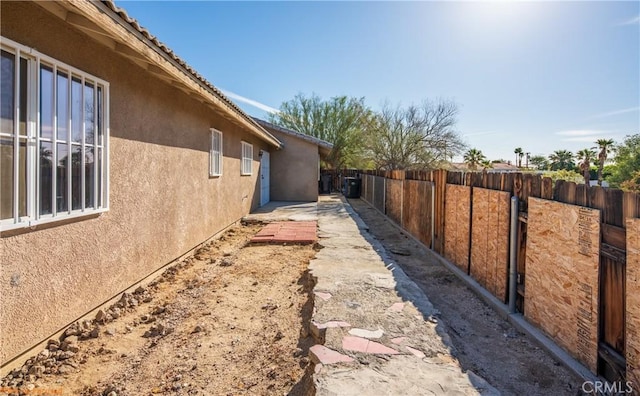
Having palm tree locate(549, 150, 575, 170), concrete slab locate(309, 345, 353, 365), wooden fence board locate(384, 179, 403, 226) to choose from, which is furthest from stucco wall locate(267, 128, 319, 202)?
palm tree locate(549, 150, 575, 170)

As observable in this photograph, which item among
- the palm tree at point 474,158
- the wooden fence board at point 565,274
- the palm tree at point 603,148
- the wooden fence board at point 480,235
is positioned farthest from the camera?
the palm tree at point 474,158

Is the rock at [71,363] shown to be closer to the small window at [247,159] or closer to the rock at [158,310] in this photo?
the rock at [158,310]

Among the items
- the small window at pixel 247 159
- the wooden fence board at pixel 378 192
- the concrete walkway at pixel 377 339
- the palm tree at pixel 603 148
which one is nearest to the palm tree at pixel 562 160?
the palm tree at pixel 603 148

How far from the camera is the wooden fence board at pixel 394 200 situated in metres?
10.7

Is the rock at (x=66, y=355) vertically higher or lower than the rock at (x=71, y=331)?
lower

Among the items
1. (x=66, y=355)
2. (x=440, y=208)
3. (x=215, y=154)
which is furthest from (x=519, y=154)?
(x=66, y=355)

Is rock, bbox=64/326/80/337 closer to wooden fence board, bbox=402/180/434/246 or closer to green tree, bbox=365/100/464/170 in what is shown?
wooden fence board, bbox=402/180/434/246

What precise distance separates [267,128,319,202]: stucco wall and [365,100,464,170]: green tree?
44.6 feet

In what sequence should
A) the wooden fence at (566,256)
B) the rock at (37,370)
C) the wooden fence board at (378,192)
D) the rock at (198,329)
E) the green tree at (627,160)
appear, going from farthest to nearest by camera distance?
the green tree at (627,160), the wooden fence board at (378,192), the rock at (198,329), the rock at (37,370), the wooden fence at (566,256)

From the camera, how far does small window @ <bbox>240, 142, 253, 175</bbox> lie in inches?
445

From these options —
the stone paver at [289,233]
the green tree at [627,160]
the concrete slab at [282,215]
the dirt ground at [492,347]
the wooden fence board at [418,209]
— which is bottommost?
the dirt ground at [492,347]

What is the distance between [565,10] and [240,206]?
963 centimetres

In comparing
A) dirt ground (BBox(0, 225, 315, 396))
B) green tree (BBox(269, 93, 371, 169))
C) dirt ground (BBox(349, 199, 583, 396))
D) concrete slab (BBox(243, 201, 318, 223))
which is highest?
green tree (BBox(269, 93, 371, 169))
